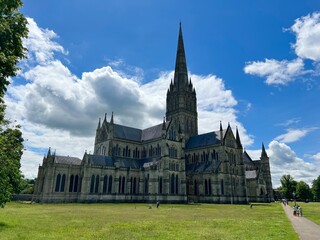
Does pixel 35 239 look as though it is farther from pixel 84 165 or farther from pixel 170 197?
pixel 170 197

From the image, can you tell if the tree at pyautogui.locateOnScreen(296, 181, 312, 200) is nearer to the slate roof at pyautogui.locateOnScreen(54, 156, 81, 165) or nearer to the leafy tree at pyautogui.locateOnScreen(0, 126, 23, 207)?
the slate roof at pyautogui.locateOnScreen(54, 156, 81, 165)

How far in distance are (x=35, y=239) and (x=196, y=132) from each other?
262ft

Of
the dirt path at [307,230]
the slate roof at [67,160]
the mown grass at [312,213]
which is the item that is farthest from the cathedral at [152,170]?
the dirt path at [307,230]

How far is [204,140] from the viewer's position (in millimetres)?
78438

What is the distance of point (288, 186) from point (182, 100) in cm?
7406

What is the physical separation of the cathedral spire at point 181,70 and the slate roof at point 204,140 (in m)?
20.9

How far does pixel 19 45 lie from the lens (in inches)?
511

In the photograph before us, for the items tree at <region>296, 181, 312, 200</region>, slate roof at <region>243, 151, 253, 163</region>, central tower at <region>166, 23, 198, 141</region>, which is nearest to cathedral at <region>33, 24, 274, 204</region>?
central tower at <region>166, 23, 198, 141</region>

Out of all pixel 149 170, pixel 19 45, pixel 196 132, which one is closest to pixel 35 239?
pixel 19 45

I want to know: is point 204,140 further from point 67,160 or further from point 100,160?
point 67,160

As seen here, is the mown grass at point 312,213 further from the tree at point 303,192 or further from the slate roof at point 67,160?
the tree at point 303,192

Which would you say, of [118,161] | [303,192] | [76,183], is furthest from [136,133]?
[303,192]

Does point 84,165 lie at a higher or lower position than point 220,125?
lower

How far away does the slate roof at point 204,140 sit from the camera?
246 feet
